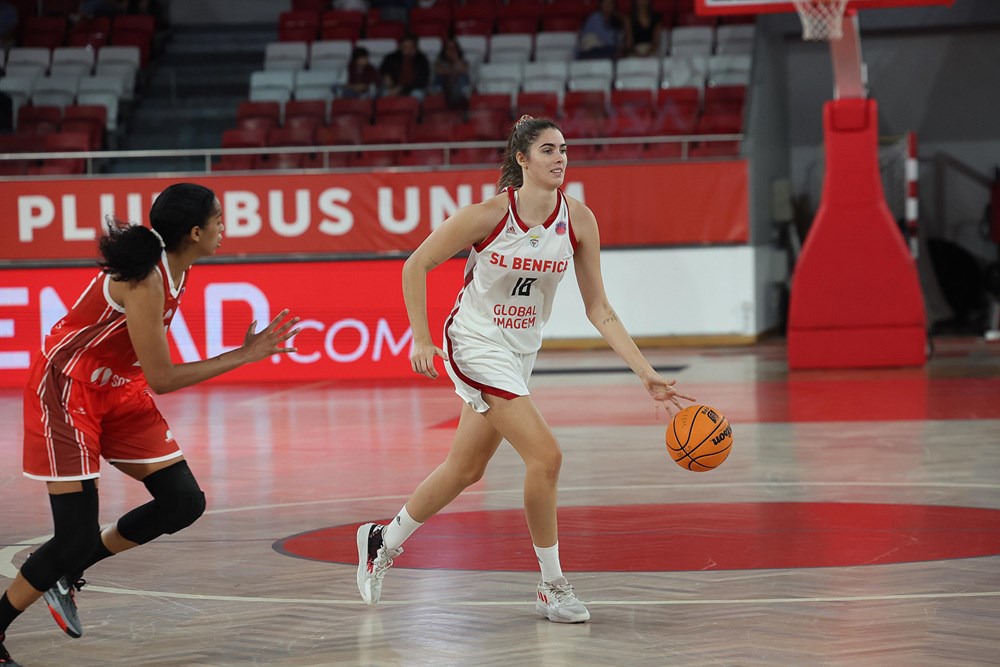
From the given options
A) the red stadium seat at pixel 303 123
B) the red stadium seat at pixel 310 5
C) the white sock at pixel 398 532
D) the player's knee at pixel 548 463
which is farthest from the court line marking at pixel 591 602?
the red stadium seat at pixel 310 5

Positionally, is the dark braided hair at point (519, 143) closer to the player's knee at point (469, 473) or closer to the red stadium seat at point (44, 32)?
the player's knee at point (469, 473)

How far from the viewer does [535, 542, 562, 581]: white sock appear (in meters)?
5.18

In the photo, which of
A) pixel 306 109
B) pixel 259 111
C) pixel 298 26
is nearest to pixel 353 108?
pixel 306 109

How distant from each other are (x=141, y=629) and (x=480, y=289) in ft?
6.07

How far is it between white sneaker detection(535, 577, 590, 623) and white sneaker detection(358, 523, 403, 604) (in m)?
0.71

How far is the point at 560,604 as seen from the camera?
201 inches

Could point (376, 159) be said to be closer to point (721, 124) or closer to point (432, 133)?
point (432, 133)

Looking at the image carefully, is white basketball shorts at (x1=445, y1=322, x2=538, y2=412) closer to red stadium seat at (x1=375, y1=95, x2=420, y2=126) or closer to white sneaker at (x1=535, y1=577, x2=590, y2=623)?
white sneaker at (x1=535, y1=577, x2=590, y2=623)

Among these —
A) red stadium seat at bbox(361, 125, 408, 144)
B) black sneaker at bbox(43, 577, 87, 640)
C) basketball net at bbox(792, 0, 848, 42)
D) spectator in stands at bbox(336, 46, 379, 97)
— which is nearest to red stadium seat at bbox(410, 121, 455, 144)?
red stadium seat at bbox(361, 125, 408, 144)

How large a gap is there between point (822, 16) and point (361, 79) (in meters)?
8.73

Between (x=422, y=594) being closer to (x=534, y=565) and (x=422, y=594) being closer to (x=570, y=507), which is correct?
(x=534, y=565)

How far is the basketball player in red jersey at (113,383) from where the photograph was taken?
462 centimetres

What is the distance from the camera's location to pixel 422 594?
5.71 m

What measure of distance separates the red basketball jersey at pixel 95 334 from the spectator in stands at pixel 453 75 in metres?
16.3
